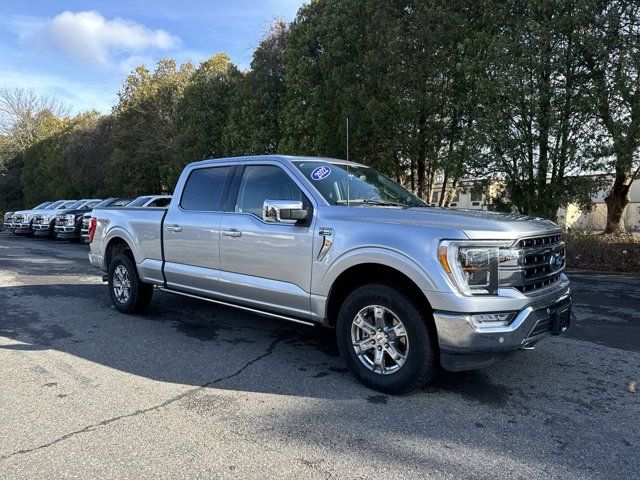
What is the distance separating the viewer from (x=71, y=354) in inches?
203

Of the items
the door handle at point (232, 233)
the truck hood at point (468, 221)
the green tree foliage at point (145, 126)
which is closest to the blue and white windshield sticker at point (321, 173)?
the truck hood at point (468, 221)

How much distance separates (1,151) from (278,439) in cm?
→ 5887

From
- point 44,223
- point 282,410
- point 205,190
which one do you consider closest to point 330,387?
point 282,410

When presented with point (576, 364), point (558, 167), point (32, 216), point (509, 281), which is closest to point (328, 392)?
point (509, 281)

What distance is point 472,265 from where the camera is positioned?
369 centimetres

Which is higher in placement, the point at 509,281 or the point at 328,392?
the point at 509,281

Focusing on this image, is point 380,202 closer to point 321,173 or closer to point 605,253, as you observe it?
point 321,173

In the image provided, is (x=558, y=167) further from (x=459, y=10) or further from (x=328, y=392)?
(x=328, y=392)

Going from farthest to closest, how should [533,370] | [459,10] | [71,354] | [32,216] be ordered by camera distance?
[32,216], [459,10], [71,354], [533,370]

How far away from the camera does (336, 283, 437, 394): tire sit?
153 inches

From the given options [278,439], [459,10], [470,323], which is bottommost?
[278,439]

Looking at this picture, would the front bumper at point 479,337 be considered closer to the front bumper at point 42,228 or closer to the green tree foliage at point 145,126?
the front bumper at point 42,228

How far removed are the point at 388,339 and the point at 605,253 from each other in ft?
31.9

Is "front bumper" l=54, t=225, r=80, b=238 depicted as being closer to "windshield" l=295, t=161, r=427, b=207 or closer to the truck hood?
"windshield" l=295, t=161, r=427, b=207
